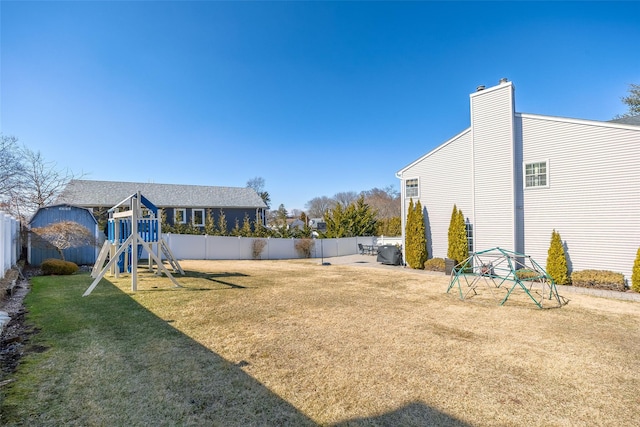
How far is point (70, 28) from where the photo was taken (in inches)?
358

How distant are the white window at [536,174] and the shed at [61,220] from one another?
18.1 metres

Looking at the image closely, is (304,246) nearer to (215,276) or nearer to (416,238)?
(416,238)

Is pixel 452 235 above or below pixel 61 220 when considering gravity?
below

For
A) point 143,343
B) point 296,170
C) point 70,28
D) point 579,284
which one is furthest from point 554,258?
point 296,170

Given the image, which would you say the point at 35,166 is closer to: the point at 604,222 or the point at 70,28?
the point at 70,28

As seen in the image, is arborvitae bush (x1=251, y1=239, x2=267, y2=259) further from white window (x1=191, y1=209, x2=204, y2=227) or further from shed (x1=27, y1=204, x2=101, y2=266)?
white window (x1=191, y1=209, x2=204, y2=227)

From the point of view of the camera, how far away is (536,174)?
11211mm

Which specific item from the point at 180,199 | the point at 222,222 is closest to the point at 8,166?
the point at 180,199

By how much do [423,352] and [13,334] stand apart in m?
6.39

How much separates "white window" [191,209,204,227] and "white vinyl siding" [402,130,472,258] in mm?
18089

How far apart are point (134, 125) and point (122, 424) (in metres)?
15.4

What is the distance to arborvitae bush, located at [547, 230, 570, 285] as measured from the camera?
10258 mm

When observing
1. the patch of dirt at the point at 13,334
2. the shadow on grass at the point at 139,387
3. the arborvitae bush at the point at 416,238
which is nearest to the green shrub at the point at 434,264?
the arborvitae bush at the point at 416,238

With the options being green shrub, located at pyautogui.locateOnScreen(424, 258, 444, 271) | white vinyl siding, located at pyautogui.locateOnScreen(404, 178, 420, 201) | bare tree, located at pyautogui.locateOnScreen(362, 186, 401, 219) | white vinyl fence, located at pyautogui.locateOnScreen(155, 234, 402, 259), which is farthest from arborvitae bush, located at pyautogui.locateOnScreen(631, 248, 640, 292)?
bare tree, located at pyautogui.locateOnScreen(362, 186, 401, 219)
